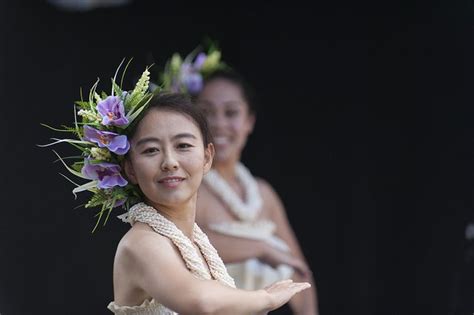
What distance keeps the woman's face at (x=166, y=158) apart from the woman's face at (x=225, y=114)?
98.8 inches

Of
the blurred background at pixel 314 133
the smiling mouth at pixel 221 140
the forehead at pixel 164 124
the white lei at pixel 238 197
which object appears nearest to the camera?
the forehead at pixel 164 124

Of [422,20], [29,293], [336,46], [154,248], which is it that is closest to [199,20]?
[336,46]

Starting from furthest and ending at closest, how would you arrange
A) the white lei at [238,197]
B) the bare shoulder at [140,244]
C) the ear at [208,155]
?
the white lei at [238,197] → the ear at [208,155] → the bare shoulder at [140,244]

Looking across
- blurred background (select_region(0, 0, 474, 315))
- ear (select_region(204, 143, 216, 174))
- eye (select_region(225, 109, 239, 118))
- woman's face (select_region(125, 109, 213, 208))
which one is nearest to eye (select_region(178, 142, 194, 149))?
woman's face (select_region(125, 109, 213, 208))

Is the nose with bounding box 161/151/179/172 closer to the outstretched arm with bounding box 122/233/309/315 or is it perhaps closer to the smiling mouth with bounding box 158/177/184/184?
the smiling mouth with bounding box 158/177/184/184

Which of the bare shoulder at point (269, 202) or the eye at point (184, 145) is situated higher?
the bare shoulder at point (269, 202)

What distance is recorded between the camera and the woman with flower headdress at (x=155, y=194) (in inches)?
107

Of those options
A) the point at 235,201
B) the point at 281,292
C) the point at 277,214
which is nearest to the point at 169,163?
the point at 281,292

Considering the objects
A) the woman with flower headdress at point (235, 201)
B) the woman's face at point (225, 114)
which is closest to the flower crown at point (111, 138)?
the woman with flower headdress at point (235, 201)

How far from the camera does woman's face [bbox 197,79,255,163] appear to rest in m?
5.42

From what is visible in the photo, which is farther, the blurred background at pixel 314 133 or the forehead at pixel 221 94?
the blurred background at pixel 314 133

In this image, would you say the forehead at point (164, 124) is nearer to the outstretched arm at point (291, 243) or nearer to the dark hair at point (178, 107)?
the dark hair at point (178, 107)

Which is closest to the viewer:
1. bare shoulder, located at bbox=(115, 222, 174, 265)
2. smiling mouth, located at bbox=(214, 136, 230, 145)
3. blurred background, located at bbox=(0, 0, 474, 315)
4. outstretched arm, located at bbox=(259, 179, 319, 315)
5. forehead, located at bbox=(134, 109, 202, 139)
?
bare shoulder, located at bbox=(115, 222, 174, 265)

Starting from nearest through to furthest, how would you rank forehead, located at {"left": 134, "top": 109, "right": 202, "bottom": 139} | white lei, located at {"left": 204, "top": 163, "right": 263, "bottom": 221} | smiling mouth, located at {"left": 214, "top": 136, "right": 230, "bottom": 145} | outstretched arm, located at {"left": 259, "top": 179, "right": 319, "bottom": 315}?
forehead, located at {"left": 134, "top": 109, "right": 202, "bottom": 139} → white lei, located at {"left": 204, "top": 163, "right": 263, "bottom": 221} → smiling mouth, located at {"left": 214, "top": 136, "right": 230, "bottom": 145} → outstretched arm, located at {"left": 259, "top": 179, "right": 319, "bottom": 315}
